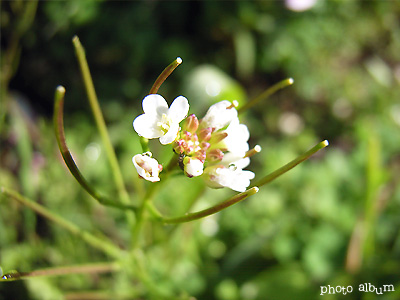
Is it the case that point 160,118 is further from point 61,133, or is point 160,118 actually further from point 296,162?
point 296,162

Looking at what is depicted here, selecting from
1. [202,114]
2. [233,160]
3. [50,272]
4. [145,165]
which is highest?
[202,114]

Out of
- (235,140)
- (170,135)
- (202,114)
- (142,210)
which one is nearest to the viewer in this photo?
(170,135)

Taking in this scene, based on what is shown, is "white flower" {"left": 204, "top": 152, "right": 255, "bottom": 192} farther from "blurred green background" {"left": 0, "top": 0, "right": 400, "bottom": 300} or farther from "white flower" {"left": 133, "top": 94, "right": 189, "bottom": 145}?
"blurred green background" {"left": 0, "top": 0, "right": 400, "bottom": 300}

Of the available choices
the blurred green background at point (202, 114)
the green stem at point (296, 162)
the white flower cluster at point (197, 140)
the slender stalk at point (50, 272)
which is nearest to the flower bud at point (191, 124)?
the white flower cluster at point (197, 140)

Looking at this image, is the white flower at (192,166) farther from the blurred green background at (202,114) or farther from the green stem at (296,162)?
the blurred green background at (202,114)

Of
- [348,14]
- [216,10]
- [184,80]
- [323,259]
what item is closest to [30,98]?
[184,80]

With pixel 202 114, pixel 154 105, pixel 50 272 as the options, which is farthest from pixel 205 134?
pixel 202 114

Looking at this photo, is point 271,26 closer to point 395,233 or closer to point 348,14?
point 348,14
